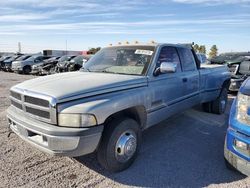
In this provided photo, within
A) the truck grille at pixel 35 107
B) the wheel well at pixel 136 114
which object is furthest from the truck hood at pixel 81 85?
the wheel well at pixel 136 114

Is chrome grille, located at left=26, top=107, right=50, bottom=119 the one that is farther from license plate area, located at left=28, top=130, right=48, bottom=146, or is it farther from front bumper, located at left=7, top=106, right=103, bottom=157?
license plate area, located at left=28, top=130, right=48, bottom=146

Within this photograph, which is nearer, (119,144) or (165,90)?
(119,144)

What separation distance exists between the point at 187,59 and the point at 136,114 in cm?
220

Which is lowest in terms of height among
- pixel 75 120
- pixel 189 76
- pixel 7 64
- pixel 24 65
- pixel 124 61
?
pixel 7 64

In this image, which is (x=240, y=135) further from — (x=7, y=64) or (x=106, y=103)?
(x=7, y=64)

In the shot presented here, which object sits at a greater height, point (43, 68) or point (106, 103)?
point (106, 103)

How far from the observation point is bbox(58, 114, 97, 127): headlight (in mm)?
3164

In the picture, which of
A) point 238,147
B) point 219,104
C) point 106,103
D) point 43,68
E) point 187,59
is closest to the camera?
point 238,147

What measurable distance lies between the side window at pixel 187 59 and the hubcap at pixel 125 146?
2.22 meters

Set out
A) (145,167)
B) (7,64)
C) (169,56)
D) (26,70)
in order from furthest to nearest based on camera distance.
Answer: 1. (7,64)
2. (26,70)
3. (169,56)
4. (145,167)

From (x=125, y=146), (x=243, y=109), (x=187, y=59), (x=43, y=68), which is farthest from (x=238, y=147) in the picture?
(x=43, y=68)

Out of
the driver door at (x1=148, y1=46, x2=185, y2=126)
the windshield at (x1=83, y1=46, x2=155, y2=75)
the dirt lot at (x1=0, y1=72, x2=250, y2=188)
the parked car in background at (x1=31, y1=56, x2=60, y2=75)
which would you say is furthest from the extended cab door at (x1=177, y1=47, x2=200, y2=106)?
the parked car in background at (x1=31, y1=56, x2=60, y2=75)

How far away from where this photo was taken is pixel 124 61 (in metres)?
4.68

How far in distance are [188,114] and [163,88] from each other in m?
2.72
